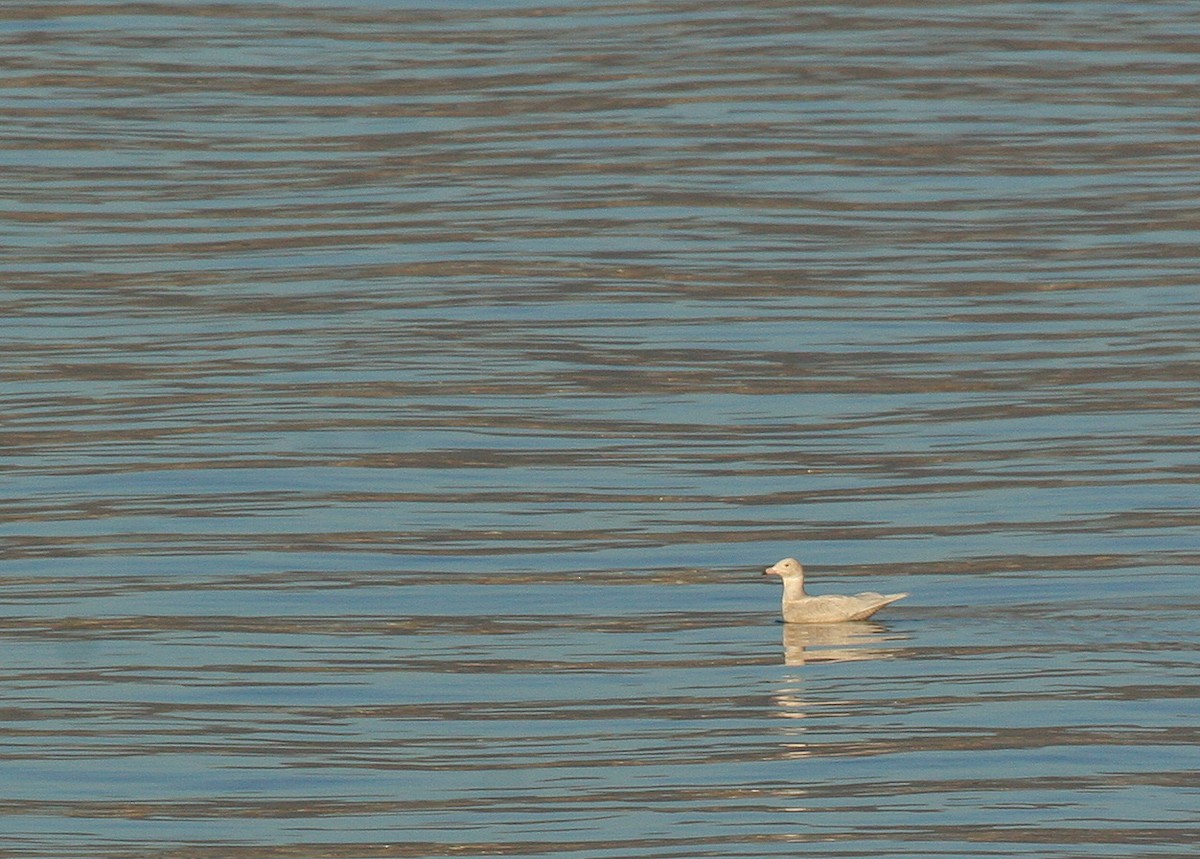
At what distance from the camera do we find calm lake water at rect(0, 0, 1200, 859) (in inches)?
516

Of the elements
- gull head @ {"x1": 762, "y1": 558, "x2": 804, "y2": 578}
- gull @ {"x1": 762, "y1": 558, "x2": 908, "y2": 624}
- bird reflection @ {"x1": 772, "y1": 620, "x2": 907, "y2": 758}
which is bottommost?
bird reflection @ {"x1": 772, "y1": 620, "x2": 907, "y2": 758}

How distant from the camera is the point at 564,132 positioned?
31219mm

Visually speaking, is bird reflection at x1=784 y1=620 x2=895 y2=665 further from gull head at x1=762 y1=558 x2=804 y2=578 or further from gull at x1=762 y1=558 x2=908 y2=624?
gull head at x1=762 y1=558 x2=804 y2=578

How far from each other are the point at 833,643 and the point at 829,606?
0.23 metres

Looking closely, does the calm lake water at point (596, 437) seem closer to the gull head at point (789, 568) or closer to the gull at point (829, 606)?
the gull at point (829, 606)

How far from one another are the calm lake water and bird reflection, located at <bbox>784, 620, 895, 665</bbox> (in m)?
0.06

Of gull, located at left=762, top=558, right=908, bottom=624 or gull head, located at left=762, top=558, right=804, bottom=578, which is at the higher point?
gull head, located at left=762, top=558, right=804, bottom=578

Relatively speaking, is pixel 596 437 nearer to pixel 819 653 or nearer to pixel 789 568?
pixel 789 568

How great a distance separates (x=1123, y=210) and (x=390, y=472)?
1066 cm

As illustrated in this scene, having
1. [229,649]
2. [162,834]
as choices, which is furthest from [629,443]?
[162,834]

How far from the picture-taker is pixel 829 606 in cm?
1553

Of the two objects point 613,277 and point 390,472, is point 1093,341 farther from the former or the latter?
point 390,472

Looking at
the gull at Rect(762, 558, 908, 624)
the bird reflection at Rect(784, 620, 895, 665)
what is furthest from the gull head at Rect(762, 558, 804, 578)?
the bird reflection at Rect(784, 620, 895, 665)

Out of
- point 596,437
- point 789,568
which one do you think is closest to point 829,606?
point 789,568
